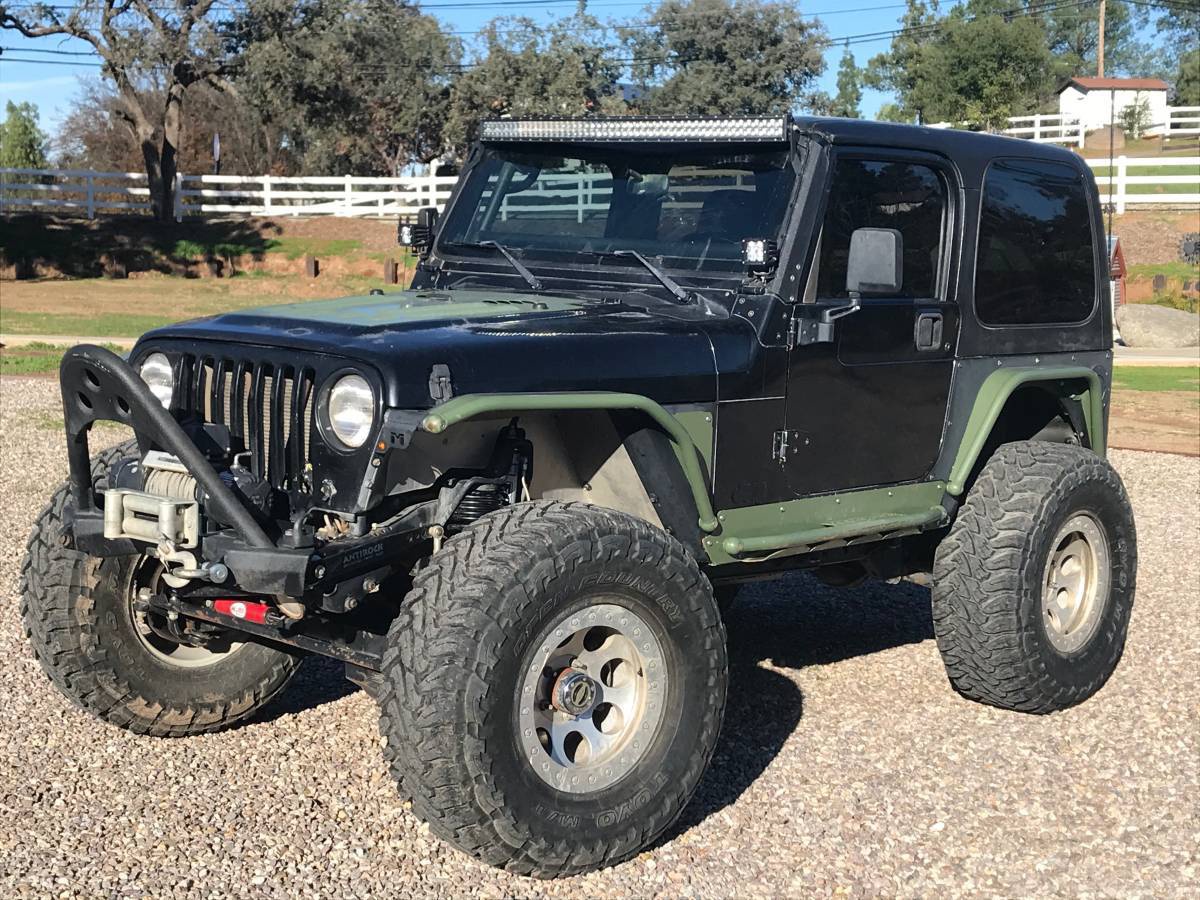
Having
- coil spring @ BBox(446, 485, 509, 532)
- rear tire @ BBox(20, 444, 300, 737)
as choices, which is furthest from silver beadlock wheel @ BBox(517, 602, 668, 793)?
rear tire @ BBox(20, 444, 300, 737)

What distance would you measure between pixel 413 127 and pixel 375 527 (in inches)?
1929

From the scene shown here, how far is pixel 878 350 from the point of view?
16.9 ft

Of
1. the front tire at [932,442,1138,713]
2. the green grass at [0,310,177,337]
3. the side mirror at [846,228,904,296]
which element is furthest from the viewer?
the green grass at [0,310,177,337]

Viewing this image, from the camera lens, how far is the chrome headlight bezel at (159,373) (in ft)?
15.1

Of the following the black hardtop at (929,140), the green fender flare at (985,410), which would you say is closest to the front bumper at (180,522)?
the black hardtop at (929,140)

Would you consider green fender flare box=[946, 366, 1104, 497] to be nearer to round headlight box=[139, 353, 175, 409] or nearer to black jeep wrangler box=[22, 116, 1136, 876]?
black jeep wrangler box=[22, 116, 1136, 876]

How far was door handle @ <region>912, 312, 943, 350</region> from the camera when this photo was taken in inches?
208

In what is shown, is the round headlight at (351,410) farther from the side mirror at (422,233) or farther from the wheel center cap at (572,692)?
the side mirror at (422,233)

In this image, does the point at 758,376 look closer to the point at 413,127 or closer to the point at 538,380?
the point at 538,380

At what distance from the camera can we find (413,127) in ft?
168

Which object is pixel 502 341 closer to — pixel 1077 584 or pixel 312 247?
pixel 1077 584

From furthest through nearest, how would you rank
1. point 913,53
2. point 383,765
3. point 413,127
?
point 913,53
point 413,127
point 383,765

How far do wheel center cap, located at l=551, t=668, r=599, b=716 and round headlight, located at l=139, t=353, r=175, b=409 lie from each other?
1557 millimetres

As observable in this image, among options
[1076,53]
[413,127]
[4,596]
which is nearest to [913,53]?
[413,127]
